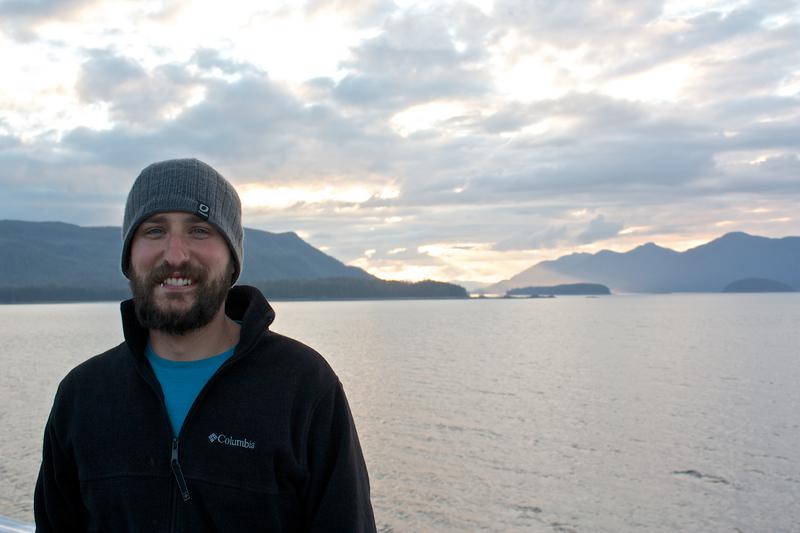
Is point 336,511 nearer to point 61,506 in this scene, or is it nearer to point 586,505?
point 61,506

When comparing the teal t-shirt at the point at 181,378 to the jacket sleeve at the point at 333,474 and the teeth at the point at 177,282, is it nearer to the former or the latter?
the teeth at the point at 177,282

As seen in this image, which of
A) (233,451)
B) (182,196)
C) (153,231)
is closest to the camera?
(233,451)

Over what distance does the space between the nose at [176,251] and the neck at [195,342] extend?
273 mm

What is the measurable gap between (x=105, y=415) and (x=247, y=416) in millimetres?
598

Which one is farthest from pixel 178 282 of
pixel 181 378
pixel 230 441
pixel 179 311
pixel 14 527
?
pixel 14 527

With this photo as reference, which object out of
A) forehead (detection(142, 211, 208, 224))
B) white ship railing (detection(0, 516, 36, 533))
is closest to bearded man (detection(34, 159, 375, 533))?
forehead (detection(142, 211, 208, 224))

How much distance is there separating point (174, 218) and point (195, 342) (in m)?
0.52

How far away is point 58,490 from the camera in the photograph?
296 centimetres

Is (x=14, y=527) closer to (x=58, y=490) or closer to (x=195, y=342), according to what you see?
(x=58, y=490)

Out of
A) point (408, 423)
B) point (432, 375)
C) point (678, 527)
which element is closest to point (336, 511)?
point (678, 527)

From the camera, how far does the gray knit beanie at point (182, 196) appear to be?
9.29ft

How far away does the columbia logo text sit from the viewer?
268 centimetres

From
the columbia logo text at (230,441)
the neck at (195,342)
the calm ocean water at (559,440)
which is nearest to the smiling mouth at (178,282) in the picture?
the neck at (195,342)

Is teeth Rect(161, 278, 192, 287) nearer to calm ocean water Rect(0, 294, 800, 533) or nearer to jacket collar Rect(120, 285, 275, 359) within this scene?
jacket collar Rect(120, 285, 275, 359)
